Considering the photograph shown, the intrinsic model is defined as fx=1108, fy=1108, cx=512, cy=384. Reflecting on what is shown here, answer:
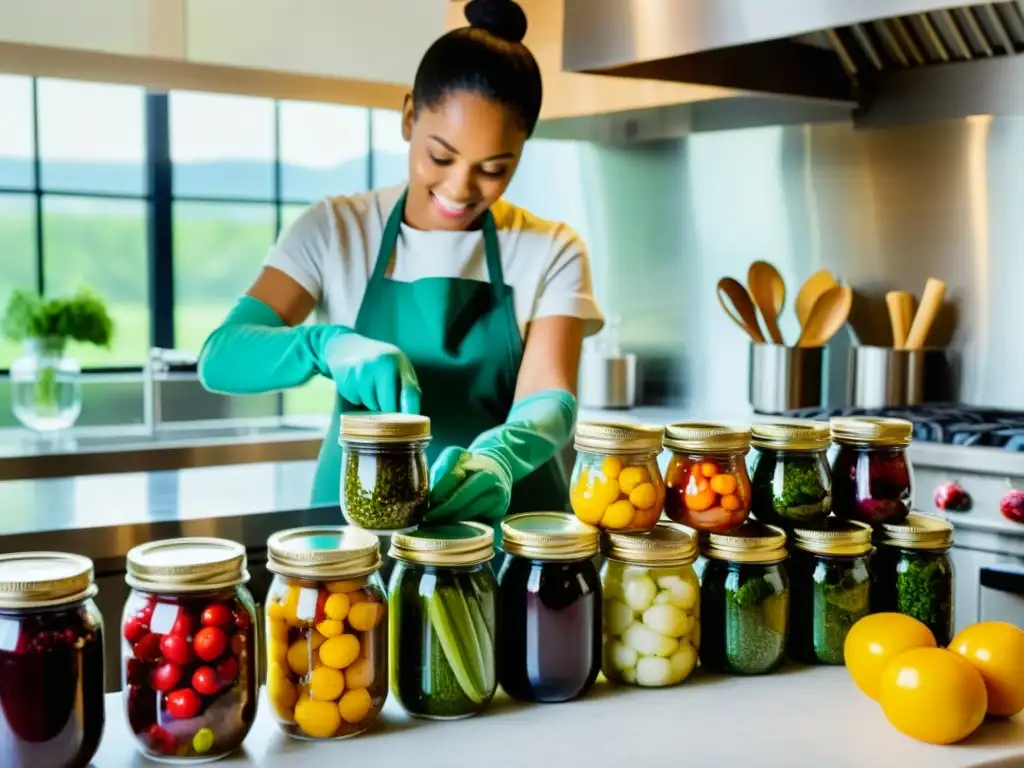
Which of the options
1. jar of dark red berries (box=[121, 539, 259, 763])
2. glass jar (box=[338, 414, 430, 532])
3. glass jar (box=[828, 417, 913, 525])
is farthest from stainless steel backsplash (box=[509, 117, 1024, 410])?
jar of dark red berries (box=[121, 539, 259, 763])

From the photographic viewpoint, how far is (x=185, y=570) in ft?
2.70

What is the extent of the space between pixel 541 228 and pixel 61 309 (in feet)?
5.58

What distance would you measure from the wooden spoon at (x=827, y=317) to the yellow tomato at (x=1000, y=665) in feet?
5.41

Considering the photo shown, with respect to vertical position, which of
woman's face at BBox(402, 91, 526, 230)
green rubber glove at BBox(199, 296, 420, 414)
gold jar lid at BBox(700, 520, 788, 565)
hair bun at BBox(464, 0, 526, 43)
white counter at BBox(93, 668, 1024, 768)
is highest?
hair bun at BBox(464, 0, 526, 43)

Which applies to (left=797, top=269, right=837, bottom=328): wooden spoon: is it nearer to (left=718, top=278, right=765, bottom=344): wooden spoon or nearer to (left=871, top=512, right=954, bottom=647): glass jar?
(left=718, top=278, right=765, bottom=344): wooden spoon

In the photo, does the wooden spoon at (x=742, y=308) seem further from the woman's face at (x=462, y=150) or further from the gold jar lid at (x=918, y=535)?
the gold jar lid at (x=918, y=535)

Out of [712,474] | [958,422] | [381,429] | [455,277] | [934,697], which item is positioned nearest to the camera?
[934,697]

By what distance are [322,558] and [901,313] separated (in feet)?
6.43

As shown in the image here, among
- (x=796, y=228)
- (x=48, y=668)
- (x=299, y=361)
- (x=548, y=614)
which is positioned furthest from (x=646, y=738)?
(x=796, y=228)

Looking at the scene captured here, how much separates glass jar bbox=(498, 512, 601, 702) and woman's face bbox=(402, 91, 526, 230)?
67cm

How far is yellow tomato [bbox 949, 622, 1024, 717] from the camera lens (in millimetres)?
971

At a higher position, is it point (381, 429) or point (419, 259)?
point (419, 259)

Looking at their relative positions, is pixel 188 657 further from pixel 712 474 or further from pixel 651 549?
pixel 712 474

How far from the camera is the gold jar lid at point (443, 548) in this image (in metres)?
0.93
